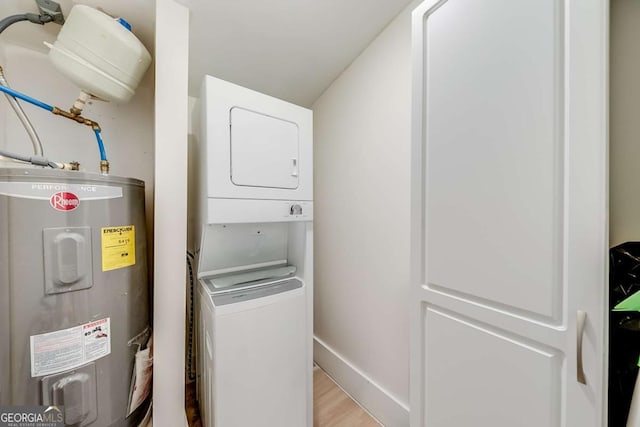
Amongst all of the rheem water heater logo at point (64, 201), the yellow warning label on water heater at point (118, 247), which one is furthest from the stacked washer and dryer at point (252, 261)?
the rheem water heater logo at point (64, 201)

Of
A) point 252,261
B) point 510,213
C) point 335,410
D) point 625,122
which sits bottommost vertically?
point 335,410

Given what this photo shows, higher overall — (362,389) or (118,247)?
(118,247)

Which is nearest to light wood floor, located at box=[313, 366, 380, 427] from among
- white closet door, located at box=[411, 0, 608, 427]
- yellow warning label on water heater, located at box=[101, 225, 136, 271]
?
white closet door, located at box=[411, 0, 608, 427]

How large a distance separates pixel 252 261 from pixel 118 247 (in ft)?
2.29

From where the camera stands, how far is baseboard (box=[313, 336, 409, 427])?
1.41m

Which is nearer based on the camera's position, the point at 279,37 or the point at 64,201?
the point at 64,201

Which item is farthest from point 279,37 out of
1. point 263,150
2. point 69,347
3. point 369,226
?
point 69,347

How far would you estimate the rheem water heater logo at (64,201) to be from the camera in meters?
0.76

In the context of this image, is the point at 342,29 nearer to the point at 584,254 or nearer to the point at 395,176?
the point at 395,176

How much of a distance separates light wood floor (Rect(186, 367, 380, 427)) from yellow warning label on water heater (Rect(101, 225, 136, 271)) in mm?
1247

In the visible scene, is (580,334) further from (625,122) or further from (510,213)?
(625,122)

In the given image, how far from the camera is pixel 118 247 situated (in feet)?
2.97

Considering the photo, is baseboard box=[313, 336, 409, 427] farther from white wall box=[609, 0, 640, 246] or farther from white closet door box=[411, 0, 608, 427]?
white wall box=[609, 0, 640, 246]

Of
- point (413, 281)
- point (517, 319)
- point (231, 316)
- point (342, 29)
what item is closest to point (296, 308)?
point (231, 316)
